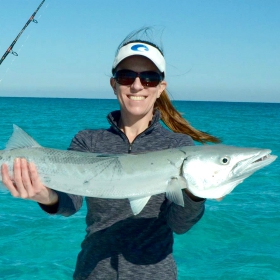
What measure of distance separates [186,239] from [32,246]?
3.09 meters

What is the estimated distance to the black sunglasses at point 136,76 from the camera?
363cm

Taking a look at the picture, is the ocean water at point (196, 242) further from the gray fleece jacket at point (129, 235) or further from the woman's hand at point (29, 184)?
the woman's hand at point (29, 184)

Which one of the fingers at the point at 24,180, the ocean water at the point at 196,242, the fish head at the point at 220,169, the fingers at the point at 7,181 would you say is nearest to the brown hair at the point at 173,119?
the fish head at the point at 220,169

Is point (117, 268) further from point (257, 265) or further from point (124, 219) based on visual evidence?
point (257, 265)

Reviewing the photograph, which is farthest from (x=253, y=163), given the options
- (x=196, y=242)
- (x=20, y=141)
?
(x=196, y=242)

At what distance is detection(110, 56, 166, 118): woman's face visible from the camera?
11.9 ft

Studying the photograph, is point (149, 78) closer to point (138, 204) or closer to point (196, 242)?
point (138, 204)

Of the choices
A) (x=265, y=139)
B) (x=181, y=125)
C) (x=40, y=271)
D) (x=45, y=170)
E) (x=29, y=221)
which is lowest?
(x=40, y=271)

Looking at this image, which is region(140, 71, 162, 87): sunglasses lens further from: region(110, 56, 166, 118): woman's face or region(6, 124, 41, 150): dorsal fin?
region(6, 124, 41, 150): dorsal fin

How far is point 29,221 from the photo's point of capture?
32.6 ft

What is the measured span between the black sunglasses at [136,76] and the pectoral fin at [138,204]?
37.5 inches

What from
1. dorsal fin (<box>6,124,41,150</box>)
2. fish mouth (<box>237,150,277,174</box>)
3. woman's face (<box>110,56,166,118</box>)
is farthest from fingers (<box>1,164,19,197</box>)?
fish mouth (<box>237,150,277,174</box>)

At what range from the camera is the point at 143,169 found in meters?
3.30

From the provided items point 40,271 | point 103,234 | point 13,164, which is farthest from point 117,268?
point 40,271
